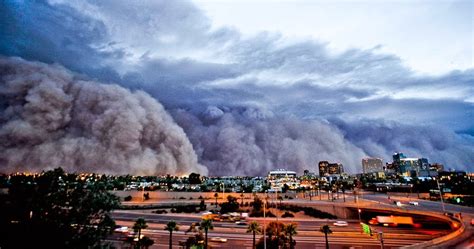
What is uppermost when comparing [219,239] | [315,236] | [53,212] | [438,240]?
[53,212]

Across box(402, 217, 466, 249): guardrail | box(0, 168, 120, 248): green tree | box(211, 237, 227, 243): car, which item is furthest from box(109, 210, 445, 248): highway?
box(0, 168, 120, 248): green tree

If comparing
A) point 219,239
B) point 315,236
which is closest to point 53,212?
point 219,239

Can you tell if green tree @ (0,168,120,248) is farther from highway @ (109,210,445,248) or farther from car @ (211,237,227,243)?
car @ (211,237,227,243)

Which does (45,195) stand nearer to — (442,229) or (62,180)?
(62,180)

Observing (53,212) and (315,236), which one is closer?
(53,212)

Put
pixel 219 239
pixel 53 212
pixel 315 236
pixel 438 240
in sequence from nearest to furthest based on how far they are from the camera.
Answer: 1. pixel 53 212
2. pixel 438 240
3. pixel 219 239
4. pixel 315 236

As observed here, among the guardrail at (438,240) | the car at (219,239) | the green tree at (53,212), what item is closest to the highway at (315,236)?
the car at (219,239)

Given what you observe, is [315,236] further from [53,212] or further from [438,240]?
[53,212]

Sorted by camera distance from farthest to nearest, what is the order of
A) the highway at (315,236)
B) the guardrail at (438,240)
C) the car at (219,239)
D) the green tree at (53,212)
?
the car at (219,239), the highway at (315,236), the guardrail at (438,240), the green tree at (53,212)

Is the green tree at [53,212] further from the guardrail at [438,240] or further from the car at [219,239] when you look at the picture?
the guardrail at [438,240]
